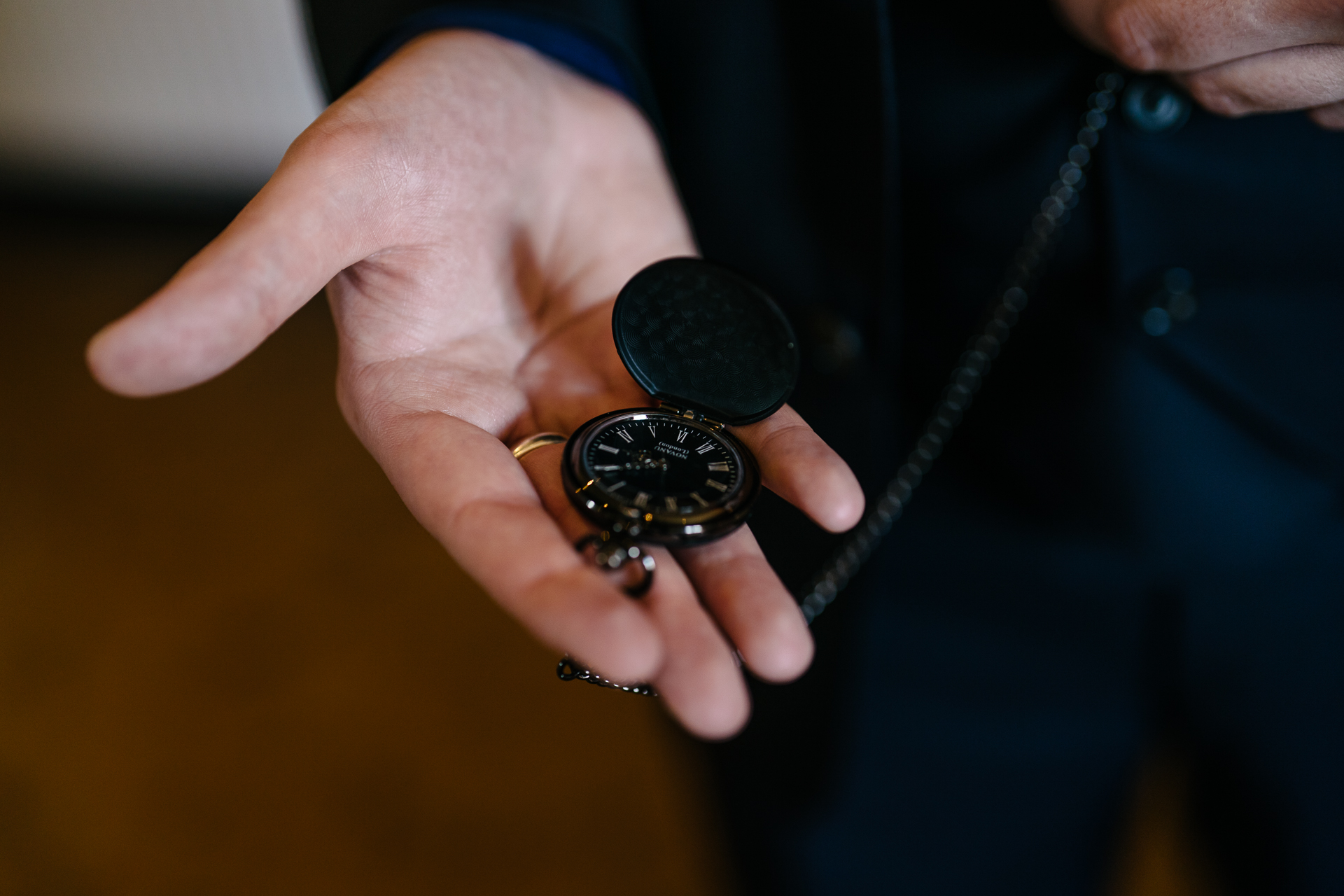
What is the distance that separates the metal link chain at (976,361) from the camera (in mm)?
1722

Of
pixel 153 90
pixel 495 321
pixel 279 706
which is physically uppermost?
pixel 495 321

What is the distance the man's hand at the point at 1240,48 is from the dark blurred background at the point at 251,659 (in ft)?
7.63

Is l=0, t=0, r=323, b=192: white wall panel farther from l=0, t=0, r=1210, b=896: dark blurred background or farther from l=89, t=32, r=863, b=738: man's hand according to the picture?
l=89, t=32, r=863, b=738: man's hand

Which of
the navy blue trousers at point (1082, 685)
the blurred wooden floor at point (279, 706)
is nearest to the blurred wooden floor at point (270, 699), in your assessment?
the blurred wooden floor at point (279, 706)

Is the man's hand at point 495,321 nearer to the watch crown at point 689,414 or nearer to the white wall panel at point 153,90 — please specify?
the watch crown at point 689,414

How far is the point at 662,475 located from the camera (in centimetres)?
156

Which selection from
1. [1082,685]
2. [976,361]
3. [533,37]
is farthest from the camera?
[1082,685]

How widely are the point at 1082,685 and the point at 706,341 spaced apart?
4.25 feet

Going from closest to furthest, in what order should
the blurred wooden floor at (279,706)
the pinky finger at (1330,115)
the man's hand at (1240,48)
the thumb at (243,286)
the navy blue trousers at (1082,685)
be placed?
the thumb at (243,286)
the man's hand at (1240,48)
the pinky finger at (1330,115)
the navy blue trousers at (1082,685)
the blurred wooden floor at (279,706)

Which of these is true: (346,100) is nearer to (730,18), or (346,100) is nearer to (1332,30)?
(730,18)

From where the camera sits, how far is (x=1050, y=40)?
5.70 ft

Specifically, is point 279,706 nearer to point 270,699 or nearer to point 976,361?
point 270,699

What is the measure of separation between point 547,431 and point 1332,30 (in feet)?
4.58

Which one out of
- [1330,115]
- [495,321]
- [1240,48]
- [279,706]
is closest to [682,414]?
[495,321]
